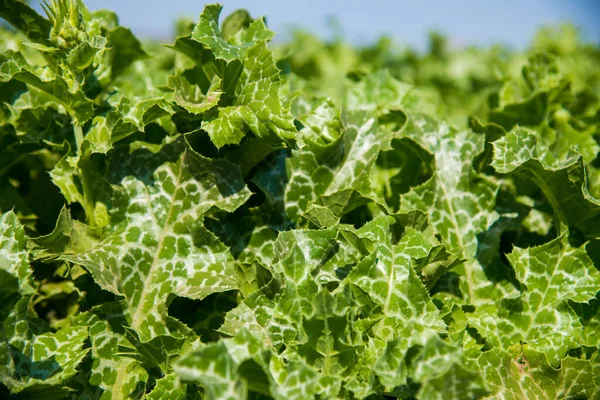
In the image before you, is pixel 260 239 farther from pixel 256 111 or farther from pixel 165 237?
pixel 256 111

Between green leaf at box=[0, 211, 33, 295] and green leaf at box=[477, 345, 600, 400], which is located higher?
green leaf at box=[0, 211, 33, 295]

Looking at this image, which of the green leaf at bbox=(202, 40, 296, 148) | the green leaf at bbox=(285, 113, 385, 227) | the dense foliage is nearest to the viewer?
the dense foliage

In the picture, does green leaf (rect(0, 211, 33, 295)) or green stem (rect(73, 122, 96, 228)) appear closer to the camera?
green leaf (rect(0, 211, 33, 295))

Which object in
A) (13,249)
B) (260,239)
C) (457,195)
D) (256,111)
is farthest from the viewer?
(457,195)

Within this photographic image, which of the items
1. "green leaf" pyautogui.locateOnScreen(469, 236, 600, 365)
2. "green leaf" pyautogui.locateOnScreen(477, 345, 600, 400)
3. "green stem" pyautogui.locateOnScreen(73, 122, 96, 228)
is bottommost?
"green leaf" pyautogui.locateOnScreen(477, 345, 600, 400)

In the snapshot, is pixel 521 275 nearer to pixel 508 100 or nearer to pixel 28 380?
pixel 508 100

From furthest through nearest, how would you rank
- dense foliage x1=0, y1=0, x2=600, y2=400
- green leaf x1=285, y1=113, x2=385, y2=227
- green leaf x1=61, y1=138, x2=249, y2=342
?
green leaf x1=285, y1=113, x2=385, y2=227, green leaf x1=61, y1=138, x2=249, y2=342, dense foliage x1=0, y1=0, x2=600, y2=400

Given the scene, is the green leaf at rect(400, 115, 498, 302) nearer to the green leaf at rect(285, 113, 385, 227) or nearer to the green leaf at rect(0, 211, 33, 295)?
the green leaf at rect(285, 113, 385, 227)

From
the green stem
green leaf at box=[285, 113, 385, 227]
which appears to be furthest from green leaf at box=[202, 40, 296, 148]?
the green stem

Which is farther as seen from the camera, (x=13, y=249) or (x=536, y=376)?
(x=536, y=376)

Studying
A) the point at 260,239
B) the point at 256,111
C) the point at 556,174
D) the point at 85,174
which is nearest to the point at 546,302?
the point at 556,174
